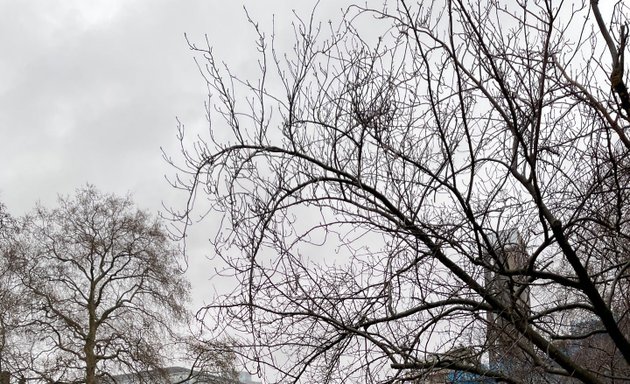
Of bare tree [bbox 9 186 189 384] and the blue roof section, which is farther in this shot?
bare tree [bbox 9 186 189 384]

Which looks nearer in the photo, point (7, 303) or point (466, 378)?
point (466, 378)

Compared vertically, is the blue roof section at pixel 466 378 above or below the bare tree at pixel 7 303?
below

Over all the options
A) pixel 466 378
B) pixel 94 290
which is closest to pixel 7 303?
pixel 94 290

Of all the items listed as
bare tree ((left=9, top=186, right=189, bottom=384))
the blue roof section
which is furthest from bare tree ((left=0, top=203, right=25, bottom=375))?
the blue roof section

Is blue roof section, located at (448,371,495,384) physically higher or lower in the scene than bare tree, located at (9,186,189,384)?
lower

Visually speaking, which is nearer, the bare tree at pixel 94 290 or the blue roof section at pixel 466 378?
the blue roof section at pixel 466 378

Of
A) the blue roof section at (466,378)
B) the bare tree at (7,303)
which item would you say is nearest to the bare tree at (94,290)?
the bare tree at (7,303)

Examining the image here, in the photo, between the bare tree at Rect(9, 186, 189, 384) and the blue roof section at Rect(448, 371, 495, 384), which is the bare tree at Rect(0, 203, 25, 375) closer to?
the bare tree at Rect(9, 186, 189, 384)

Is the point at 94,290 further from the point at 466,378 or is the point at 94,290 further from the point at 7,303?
the point at 466,378

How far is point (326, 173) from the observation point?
4871 mm

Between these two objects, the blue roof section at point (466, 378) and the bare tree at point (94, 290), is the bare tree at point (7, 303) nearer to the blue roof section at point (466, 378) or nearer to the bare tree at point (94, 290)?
the bare tree at point (94, 290)

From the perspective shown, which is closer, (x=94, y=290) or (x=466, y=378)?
(x=466, y=378)

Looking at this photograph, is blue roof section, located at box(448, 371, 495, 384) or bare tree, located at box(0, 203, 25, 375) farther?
bare tree, located at box(0, 203, 25, 375)

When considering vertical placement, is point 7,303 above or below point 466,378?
above
